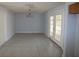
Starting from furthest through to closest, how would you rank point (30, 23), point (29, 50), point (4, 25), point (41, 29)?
point (30, 23) < point (41, 29) < point (4, 25) < point (29, 50)

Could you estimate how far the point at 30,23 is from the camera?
13.3 metres

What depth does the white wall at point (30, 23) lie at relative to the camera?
1310 centimetres

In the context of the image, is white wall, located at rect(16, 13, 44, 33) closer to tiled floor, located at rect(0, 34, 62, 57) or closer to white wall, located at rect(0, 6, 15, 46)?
white wall, located at rect(0, 6, 15, 46)

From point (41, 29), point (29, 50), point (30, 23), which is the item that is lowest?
point (29, 50)

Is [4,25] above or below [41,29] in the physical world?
above

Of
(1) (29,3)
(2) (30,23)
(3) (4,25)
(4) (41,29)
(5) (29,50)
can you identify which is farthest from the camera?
(2) (30,23)

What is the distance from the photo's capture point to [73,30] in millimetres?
4539

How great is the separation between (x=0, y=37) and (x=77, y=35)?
4051mm

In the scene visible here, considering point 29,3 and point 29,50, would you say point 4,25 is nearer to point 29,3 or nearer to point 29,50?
point 29,50

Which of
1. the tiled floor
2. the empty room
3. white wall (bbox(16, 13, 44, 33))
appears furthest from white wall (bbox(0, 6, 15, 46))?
white wall (bbox(16, 13, 44, 33))

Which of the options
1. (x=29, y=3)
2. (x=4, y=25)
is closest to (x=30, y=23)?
(x=4, y=25)

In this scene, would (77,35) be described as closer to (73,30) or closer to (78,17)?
(73,30)

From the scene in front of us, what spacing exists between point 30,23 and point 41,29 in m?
1.29

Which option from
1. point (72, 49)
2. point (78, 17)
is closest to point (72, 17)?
point (78, 17)
